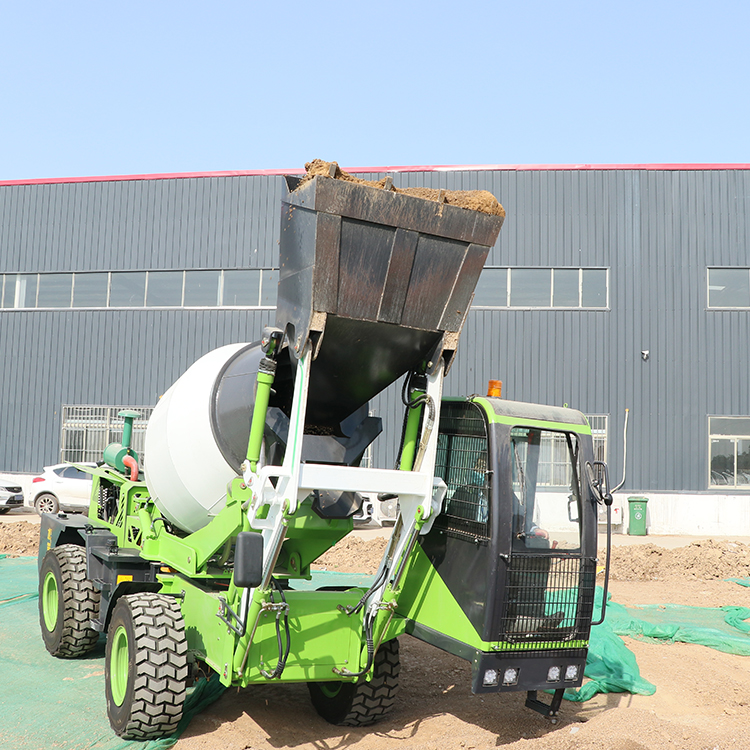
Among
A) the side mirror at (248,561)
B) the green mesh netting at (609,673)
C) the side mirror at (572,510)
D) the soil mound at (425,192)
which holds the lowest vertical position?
the green mesh netting at (609,673)

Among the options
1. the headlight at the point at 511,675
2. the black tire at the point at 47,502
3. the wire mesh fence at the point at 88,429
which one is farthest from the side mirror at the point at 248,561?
the wire mesh fence at the point at 88,429

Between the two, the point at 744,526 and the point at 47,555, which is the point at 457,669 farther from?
the point at 744,526

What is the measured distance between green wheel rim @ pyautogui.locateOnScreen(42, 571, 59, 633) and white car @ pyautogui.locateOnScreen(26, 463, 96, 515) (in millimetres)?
10890

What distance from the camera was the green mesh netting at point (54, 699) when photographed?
215 inches

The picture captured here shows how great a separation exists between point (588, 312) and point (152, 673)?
18.5 m

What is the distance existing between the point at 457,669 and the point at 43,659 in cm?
408

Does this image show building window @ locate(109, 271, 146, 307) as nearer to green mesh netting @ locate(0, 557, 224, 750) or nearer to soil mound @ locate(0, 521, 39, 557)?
soil mound @ locate(0, 521, 39, 557)

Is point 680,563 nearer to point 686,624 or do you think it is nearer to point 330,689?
point 686,624

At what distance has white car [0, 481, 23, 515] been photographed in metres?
20.6

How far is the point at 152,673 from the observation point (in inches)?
207

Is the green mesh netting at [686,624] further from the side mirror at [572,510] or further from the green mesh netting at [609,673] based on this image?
the side mirror at [572,510]

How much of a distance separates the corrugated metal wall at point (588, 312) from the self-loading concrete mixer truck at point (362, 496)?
606 inches

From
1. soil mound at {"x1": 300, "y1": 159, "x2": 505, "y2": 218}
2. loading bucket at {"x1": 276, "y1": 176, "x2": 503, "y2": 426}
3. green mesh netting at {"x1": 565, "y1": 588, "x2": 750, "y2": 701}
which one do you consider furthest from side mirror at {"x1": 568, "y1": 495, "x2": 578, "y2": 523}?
green mesh netting at {"x1": 565, "y1": 588, "x2": 750, "y2": 701}

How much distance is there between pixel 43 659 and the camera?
24.9ft
